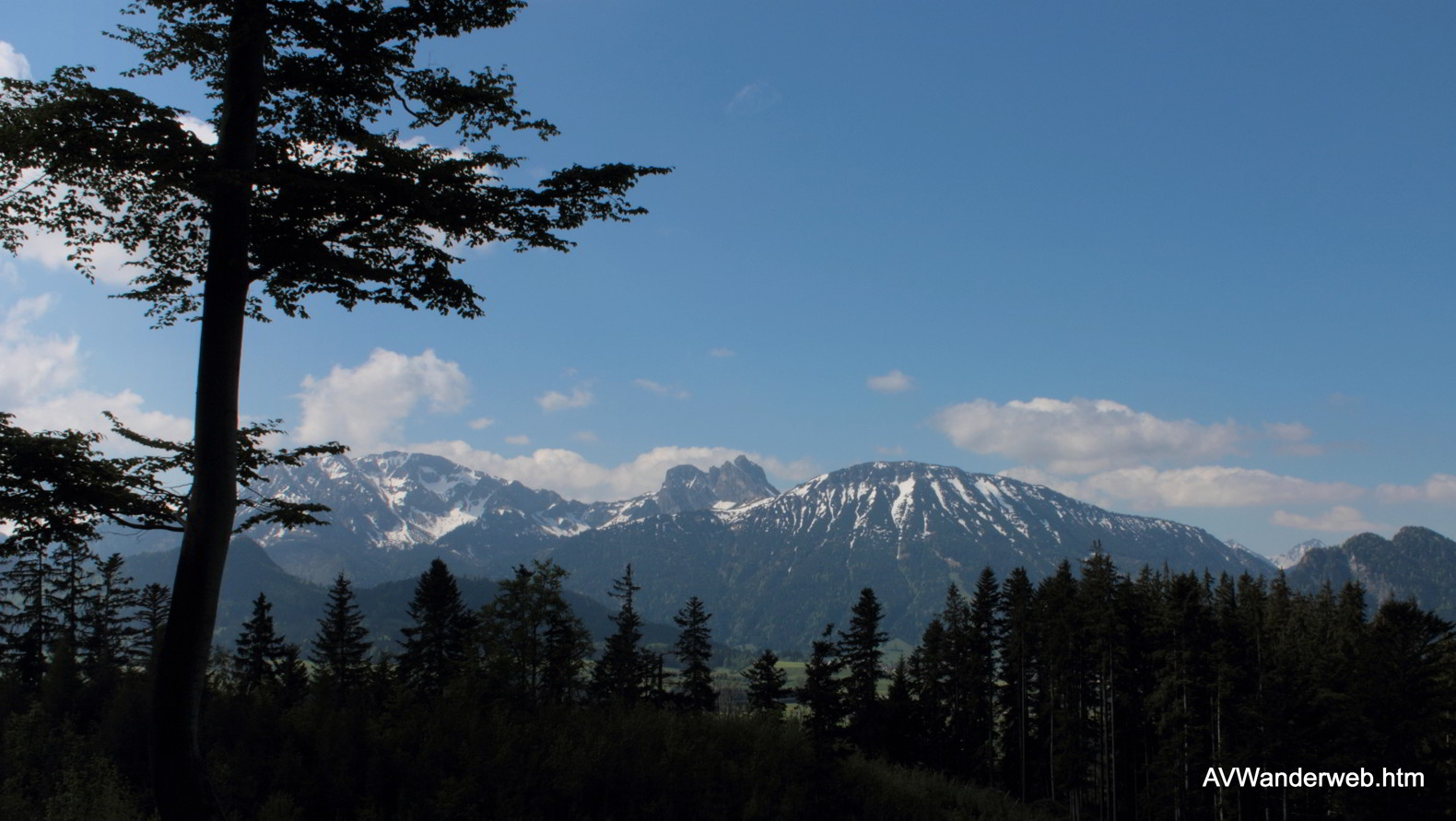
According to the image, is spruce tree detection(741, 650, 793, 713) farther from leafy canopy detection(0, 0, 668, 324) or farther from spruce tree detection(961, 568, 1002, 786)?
leafy canopy detection(0, 0, 668, 324)

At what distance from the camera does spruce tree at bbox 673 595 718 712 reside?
5444cm

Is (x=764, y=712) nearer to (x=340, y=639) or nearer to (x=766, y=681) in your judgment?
(x=766, y=681)

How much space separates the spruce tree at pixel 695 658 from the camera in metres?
54.4

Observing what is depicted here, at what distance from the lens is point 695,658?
57.9m

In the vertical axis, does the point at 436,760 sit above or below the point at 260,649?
above

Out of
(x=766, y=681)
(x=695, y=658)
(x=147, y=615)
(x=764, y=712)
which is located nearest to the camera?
(x=764, y=712)

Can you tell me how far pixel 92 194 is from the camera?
8359 millimetres

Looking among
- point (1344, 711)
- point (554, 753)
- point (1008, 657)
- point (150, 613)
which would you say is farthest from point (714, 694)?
point (554, 753)

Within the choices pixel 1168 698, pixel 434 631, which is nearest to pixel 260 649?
pixel 434 631

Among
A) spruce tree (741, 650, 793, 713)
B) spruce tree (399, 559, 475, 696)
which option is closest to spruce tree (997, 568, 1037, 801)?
spruce tree (741, 650, 793, 713)

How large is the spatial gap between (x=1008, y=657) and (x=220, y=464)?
5595cm

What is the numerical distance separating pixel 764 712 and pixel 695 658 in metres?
36.5

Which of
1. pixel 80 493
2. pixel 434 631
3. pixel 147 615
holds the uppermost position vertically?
pixel 80 493

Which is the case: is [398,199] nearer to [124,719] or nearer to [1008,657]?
[124,719]
